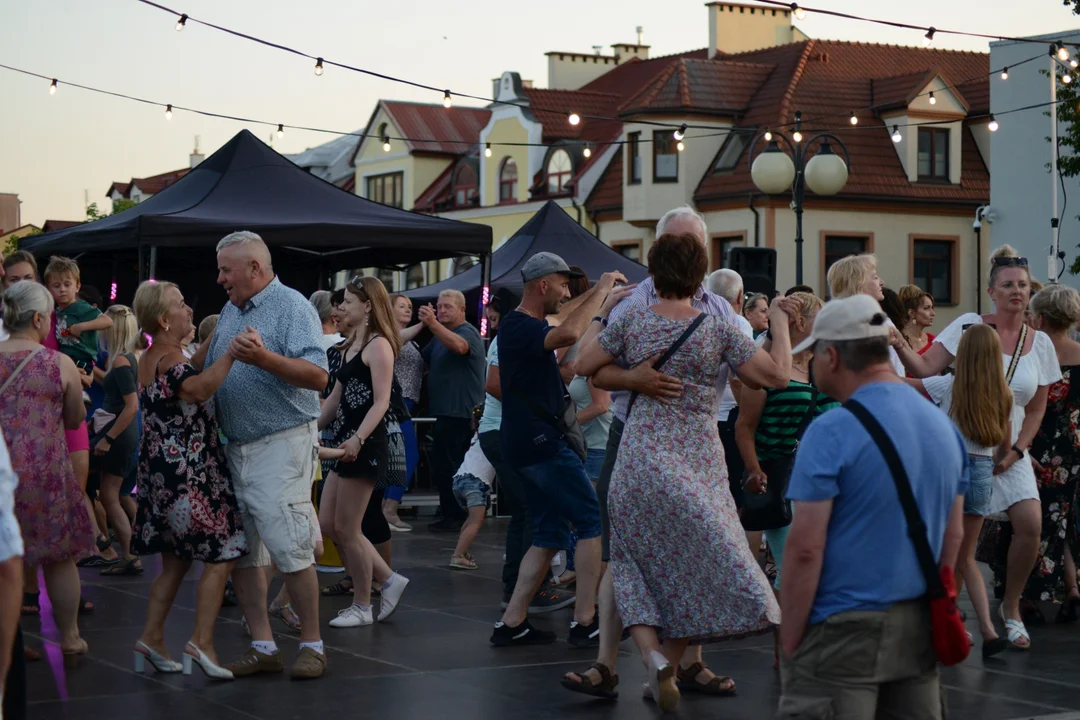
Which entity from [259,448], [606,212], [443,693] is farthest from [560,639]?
[606,212]

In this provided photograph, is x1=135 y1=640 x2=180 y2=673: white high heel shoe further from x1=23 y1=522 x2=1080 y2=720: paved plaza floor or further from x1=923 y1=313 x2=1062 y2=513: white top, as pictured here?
x1=923 y1=313 x2=1062 y2=513: white top

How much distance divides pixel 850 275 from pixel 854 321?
11.9 feet

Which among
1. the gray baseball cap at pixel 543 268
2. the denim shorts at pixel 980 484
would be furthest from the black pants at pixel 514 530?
the denim shorts at pixel 980 484

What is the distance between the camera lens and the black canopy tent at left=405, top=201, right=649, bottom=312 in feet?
68.3

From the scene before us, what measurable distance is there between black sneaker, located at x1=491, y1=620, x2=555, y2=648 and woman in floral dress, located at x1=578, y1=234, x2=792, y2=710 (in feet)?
6.61

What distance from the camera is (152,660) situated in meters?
7.14

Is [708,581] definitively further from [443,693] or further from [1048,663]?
[1048,663]

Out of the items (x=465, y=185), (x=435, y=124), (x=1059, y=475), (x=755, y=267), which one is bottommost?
(x=1059, y=475)

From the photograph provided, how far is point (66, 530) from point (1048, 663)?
4891 mm

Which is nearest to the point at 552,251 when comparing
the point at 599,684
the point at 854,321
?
the point at 599,684

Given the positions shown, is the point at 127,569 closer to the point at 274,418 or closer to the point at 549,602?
the point at 549,602

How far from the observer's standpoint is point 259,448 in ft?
22.7

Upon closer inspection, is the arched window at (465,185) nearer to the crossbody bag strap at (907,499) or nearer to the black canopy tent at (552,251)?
the black canopy tent at (552,251)

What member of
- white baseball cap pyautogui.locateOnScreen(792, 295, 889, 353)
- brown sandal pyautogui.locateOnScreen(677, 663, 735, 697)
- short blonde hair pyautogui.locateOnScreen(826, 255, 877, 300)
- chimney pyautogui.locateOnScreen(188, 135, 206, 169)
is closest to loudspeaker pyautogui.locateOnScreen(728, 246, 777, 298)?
short blonde hair pyautogui.locateOnScreen(826, 255, 877, 300)
